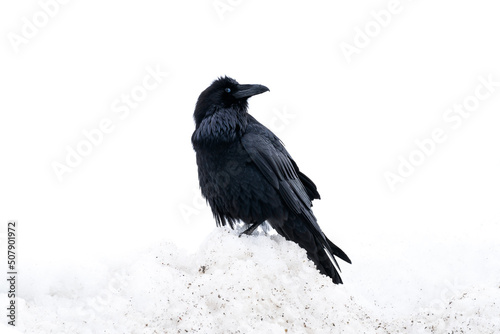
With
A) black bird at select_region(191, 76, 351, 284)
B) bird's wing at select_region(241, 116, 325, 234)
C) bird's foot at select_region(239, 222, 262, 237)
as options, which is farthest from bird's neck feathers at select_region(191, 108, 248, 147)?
bird's foot at select_region(239, 222, 262, 237)

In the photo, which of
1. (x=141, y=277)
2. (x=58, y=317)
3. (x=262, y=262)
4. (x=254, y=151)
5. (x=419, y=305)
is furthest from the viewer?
(x=419, y=305)

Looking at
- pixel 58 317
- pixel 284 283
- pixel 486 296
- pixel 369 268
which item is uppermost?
pixel 486 296

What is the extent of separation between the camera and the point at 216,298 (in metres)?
5.31

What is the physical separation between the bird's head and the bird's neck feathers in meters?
0.07

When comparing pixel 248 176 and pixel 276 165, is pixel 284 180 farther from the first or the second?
pixel 248 176

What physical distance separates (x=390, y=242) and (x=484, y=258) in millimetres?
1297

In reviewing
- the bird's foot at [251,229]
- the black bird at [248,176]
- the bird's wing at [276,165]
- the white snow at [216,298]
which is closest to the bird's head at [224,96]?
the black bird at [248,176]

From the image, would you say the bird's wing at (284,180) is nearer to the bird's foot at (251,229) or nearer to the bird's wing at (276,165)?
the bird's wing at (276,165)

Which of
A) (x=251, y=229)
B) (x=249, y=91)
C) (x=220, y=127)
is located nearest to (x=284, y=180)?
(x=251, y=229)

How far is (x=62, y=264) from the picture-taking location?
211 inches

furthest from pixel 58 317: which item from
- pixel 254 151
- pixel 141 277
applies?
pixel 254 151

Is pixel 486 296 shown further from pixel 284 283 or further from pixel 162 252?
pixel 162 252

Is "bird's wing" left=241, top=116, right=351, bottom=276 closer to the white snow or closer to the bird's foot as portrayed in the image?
the bird's foot

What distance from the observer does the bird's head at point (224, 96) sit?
705cm
